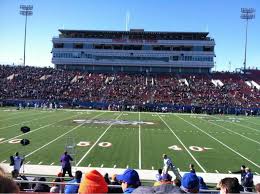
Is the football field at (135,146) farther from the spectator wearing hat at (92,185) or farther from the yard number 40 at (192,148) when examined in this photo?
the spectator wearing hat at (92,185)

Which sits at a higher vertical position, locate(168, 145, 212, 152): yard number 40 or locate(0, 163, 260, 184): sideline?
locate(168, 145, 212, 152): yard number 40

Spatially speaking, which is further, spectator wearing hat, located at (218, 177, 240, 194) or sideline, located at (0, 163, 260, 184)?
sideline, located at (0, 163, 260, 184)

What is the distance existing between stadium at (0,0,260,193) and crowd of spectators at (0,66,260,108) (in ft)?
0.44

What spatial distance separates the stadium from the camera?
15438 mm

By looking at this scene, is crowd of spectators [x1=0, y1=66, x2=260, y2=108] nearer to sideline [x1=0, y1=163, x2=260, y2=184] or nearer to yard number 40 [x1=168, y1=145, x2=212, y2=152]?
yard number 40 [x1=168, y1=145, x2=212, y2=152]

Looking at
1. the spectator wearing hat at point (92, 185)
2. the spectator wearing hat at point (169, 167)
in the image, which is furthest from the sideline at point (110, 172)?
the spectator wearing hat at point (92, 185)

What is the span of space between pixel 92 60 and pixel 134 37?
794cm

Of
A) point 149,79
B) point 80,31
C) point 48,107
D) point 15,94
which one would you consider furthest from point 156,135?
point 80,31

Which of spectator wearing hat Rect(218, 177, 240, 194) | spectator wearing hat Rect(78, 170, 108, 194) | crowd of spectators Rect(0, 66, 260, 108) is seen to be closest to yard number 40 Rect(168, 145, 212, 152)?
spectator wearing hat Rect(218, 177, 240, 194)

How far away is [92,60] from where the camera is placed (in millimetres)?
70125

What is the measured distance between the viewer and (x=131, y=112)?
4831 cm

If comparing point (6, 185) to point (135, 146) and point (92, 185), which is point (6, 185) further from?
point (135, 146)

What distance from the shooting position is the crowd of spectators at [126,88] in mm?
55531

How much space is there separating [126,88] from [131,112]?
11704mm
